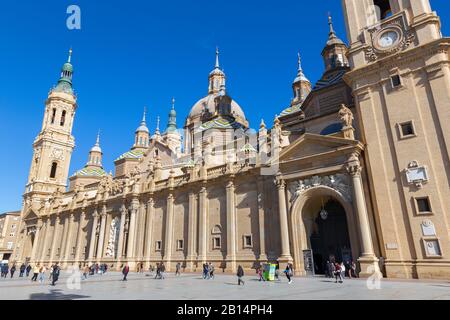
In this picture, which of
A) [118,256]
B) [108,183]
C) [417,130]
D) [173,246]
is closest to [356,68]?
[417,130]

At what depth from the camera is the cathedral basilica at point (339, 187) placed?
1945 centimetres

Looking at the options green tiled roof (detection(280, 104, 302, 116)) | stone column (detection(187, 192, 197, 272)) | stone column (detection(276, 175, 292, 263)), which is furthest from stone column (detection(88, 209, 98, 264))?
green tiled roof (detection(280, 104, 302, 116))

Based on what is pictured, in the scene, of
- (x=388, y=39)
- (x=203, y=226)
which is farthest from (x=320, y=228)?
(x=388, y=39)

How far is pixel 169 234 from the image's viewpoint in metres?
32.8

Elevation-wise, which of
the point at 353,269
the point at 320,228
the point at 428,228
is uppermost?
the point at 320,228

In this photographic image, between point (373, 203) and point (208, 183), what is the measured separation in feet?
51.7

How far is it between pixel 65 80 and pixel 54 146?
1811 centimetres

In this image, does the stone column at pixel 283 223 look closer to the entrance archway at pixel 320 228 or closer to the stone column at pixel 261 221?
the entrance archway at pixel 320 228

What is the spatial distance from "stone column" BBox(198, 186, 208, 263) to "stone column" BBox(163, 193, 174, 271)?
14.4 ft

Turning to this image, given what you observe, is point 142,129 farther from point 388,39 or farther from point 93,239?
point 388,39

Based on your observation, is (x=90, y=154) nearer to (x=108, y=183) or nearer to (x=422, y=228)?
(x=108, y=183)

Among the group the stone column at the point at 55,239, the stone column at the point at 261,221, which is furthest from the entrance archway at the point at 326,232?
the stone column at the point at 55,239

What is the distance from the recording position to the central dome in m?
62.8

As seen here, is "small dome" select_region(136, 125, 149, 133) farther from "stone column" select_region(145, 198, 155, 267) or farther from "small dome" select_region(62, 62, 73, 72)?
"stone column" select_region(145, 198, 155, 267)
